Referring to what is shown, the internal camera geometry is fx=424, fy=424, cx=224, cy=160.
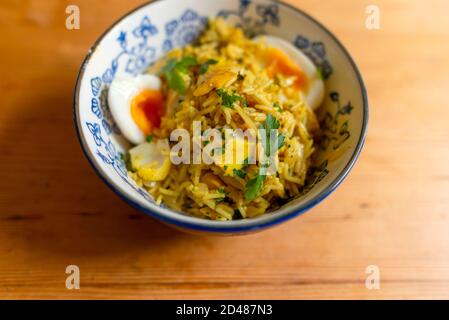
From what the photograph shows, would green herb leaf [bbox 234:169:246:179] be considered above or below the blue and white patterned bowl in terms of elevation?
below

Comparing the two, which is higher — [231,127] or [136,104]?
[136,104]

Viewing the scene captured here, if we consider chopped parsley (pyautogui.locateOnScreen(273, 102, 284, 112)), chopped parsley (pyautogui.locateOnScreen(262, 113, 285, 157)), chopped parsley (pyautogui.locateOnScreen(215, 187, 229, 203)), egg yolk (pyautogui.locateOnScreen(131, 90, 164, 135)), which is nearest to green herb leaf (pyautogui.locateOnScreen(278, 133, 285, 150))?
chopped parsley (pyautogui.locateOnScreen(262, 113, 285, 157))

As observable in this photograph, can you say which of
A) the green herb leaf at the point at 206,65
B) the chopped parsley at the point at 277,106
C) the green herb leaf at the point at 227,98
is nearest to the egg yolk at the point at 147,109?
the green herb leaf at the point at 206,65

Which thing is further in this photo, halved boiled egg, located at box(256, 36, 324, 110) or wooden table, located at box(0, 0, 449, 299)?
halved boiled egg, located at box(256, 36, 324, 110)

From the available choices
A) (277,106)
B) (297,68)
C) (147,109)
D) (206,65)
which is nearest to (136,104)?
(147,109)

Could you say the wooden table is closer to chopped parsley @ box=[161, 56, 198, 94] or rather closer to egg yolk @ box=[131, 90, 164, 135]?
egg yolk @ box=[131, 90, 164, 135]

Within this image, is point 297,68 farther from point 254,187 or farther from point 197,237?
point 197,237
